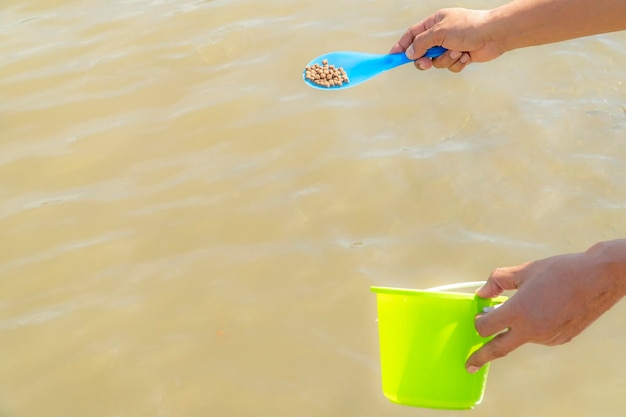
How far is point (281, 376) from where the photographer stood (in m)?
2.16

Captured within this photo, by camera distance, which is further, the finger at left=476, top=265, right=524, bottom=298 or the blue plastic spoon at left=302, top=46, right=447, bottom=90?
the blue plastic spoon at left=302, top=46, right=447, bottom=90

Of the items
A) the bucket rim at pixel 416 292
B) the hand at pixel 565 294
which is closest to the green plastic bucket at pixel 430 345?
the bucket rim at pixel 416 292

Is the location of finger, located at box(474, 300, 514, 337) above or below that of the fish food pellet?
below

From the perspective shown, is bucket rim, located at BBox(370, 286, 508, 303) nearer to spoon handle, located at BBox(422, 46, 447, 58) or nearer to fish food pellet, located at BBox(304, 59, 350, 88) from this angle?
spoon handle, located at BBox(422, 46, 447, 58)

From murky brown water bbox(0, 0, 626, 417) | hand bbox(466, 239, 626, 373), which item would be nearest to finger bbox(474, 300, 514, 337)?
hand bbox(466, 239, 626, 373)

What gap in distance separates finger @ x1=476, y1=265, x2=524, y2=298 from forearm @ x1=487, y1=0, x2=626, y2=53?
73 centimetres

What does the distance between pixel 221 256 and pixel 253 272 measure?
0.44 feet

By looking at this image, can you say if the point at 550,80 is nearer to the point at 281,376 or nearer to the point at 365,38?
the point at 365,38

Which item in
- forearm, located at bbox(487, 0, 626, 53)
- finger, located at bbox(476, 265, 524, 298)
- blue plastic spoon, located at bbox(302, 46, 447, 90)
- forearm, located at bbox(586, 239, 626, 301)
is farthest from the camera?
blue plastic spoon, located at bbox(302, 46, 447, 90)

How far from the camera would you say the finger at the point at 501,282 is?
1601 mm

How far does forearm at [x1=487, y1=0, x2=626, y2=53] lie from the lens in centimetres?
192

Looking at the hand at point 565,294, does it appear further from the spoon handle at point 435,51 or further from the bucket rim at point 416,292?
the spoon handle at point 435,51

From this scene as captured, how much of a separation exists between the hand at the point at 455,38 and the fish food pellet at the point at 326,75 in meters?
0.25

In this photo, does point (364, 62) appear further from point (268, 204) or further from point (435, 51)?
point (268, 204)
